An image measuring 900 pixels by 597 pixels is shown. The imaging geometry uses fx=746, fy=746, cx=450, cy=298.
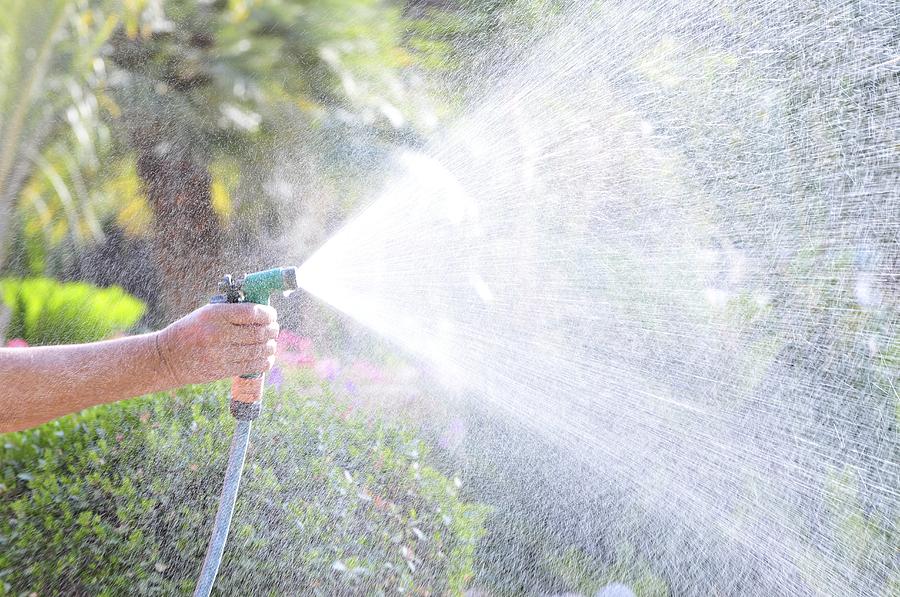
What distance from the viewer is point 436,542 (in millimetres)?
2273

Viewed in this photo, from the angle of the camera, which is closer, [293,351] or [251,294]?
[251,294]

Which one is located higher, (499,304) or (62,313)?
(62,313)

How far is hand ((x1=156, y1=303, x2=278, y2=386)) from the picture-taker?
60.0 inches

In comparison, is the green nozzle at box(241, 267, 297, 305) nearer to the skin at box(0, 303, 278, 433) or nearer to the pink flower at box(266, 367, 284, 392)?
the skin at box(0, 303, 278, 433)

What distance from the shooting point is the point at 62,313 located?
3633mm

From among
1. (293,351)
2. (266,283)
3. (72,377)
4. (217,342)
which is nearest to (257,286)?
(266,283)

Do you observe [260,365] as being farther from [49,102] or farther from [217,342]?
[49,102]

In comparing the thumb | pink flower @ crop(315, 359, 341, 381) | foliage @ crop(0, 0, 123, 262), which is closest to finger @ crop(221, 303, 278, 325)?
the thumb

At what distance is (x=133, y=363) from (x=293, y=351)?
5.32 ft

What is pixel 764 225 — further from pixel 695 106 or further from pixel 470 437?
pixel 470 437

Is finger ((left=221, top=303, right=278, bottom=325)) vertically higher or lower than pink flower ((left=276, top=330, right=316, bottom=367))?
higher

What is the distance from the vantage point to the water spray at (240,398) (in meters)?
1.55

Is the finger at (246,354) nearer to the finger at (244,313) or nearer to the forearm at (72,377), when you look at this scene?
the finger at (244,313)

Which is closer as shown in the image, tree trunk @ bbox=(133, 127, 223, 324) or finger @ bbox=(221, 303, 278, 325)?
finger @ bbox=(221, 303, 278, 325)
